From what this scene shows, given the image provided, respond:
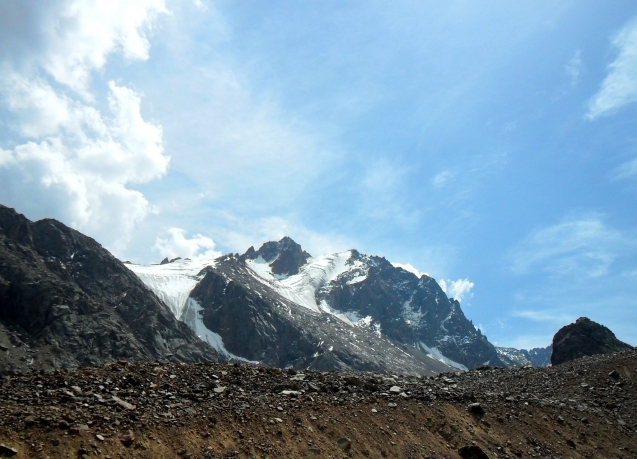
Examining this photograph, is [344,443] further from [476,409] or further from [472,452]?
[476,409]

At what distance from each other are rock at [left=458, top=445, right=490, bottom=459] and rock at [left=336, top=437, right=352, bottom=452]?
6.91m

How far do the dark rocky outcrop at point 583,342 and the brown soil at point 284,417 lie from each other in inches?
2986

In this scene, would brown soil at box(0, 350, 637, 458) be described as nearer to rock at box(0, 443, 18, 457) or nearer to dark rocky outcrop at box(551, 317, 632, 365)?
rock at box(0, 443, 18, 457)

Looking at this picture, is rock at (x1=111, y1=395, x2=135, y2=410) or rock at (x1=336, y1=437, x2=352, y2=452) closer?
rock at (x1=111, y1=395, x2=135, y2=410)

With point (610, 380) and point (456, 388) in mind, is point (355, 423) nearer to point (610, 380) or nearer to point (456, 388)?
point (456, 388)

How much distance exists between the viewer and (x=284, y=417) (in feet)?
77.7

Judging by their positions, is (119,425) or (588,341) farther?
(588,341)

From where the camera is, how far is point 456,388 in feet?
116

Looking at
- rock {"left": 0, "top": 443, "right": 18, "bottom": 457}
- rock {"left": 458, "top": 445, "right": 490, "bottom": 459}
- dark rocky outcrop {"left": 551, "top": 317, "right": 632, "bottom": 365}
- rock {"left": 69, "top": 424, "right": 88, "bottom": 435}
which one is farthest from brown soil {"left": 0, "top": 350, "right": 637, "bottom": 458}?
dark rocky outcrop {"left": 551, "top": 317, "right": 632, "bottom": 365}

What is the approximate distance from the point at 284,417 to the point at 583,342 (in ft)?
351

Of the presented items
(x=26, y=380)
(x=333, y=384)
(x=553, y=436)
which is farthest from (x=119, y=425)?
(x=553, y=436)

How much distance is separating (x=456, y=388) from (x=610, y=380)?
64.9ft

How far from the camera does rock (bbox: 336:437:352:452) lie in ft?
76.8

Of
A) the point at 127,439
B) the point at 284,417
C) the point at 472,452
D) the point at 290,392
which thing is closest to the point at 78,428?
the point at 127,439
